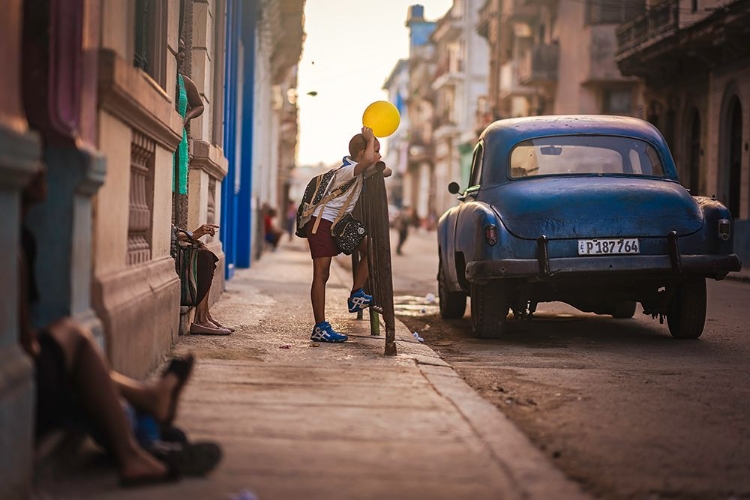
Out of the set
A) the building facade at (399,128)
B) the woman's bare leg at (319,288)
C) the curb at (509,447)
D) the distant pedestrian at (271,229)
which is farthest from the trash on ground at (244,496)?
the building facade at (399,128)

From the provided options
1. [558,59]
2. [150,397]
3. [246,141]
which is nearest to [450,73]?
[558,59]

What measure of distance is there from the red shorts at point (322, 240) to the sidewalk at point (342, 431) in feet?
2.89

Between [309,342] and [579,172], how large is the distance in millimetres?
3044

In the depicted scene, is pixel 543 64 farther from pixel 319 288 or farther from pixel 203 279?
pixel 203 279

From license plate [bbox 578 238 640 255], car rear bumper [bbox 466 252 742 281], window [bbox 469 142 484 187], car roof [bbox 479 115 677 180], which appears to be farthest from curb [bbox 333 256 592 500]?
window [bbox 469 142 484 187]

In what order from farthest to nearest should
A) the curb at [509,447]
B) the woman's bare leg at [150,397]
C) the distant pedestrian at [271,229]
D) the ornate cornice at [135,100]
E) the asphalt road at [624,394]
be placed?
the distant pedestrian at [271,229], the ornate cornice at [135,100], the asphalt road at [624,394], the woman's bare leg at [150,397], the curb at [509,447]

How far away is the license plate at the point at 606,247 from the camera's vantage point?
28.5 ft

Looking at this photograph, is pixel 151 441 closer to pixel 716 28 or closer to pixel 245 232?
pixel 245 232

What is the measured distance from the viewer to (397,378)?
6.45 m

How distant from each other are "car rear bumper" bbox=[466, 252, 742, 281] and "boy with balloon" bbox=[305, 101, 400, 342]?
1.01 meters

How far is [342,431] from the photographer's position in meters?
4.77

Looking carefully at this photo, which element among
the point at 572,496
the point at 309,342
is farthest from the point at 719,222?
the point at 572,496

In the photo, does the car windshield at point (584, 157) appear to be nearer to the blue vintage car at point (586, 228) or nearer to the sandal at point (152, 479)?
the blue vintage car at point (586, 228)

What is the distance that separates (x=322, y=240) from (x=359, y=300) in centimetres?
68
